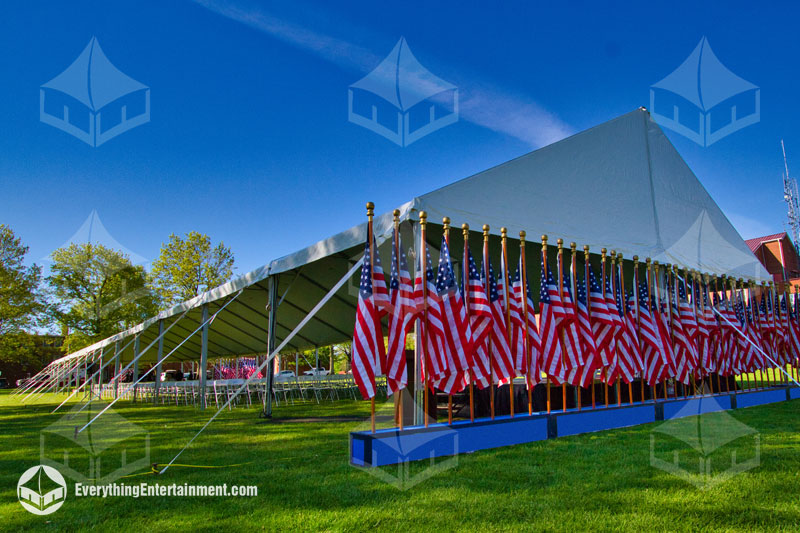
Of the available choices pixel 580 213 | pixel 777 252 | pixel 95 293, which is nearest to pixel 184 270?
pixel 95 293

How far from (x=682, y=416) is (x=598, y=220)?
11.9ft

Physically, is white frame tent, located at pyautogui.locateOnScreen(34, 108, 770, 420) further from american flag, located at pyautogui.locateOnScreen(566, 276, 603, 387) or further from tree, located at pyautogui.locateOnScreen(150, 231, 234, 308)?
tree, located at pyautogui.locateOnScreen(150, 231, 234, 308)

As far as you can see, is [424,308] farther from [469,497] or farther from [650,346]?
[650,346]

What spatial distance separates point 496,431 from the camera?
19.6 feet

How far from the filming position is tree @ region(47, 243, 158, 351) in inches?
1191

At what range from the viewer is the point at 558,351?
6711 millimetres

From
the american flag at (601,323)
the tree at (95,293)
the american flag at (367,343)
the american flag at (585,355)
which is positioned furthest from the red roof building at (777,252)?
the tree at (95,293)

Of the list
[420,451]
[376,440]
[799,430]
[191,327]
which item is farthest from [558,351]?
[191,327]

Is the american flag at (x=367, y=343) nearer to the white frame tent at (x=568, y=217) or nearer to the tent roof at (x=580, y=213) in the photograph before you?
the white frame tent at (x=568, y=217)

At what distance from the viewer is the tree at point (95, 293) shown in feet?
99.2

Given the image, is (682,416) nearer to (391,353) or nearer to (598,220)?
(598,220)

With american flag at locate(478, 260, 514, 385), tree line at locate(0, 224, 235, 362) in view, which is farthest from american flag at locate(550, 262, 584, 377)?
tree line at locate(0, 224, 235, 362)

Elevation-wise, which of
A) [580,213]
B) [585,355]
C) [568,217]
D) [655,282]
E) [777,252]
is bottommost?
[585,355]

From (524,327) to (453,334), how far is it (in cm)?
126
